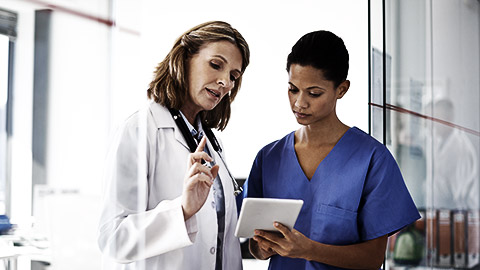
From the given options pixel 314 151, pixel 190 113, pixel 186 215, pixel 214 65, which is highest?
pixel 214 65

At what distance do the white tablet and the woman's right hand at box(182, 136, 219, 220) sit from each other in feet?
0.32

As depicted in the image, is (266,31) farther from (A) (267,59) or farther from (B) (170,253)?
(B) (170,253)

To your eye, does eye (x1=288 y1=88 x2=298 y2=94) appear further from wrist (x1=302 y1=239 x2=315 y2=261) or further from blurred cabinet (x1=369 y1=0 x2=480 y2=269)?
blurred cabinet (x1=369 y1=0 x2=480 y2=269)

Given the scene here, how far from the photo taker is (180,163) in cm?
129

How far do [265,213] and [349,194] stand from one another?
293mm

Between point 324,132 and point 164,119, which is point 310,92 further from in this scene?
point 164,119

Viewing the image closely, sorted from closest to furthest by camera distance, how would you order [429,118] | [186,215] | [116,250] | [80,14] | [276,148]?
[80,14] → [116,250] → [186,215] → [276,148] → [429,118]

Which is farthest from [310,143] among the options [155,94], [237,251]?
[155,94]

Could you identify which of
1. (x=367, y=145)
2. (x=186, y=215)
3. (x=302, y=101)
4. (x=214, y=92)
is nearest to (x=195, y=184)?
(x=186, y=215)

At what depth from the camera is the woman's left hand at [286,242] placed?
1267 millimetres

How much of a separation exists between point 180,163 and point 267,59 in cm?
88

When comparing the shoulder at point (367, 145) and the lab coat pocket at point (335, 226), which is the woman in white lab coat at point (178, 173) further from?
the shoulder at point (367, 145)

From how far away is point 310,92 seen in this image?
1.41 m

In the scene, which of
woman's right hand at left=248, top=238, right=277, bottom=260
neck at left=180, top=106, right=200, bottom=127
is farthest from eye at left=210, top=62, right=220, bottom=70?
woman's right hand at left=248, top=238, right=277, bottom=260
